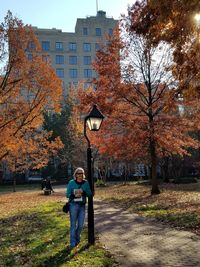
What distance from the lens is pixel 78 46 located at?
9369 centimetres

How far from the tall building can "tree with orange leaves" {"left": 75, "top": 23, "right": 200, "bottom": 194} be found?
7034 cm

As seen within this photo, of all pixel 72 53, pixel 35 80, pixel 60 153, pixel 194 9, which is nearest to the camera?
pixel 194 9

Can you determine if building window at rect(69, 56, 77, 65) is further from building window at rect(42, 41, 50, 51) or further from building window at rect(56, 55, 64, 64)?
building window at rect(42, 41, 50, 51)

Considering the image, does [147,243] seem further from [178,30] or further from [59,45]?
[59,45]

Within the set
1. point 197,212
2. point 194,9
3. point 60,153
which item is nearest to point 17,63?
point 197,212

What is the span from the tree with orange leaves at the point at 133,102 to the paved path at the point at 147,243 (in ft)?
30.7

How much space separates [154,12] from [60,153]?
178 ft

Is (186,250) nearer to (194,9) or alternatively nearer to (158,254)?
(158,254)

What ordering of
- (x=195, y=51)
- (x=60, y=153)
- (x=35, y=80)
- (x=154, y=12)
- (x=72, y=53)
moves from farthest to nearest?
(x=72, y=53) < (x=60, y=153) < (x=35, y=80) < (x=195, y=51) < (x=154, y=12)

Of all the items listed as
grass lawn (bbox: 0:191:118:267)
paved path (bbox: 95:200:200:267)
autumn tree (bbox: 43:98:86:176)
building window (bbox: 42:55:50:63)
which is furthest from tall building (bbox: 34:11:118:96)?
paved path (bbox: 95:200:200:267)

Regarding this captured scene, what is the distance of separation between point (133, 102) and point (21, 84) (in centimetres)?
682

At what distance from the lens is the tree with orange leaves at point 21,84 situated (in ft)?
77.2

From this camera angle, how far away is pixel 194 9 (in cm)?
780

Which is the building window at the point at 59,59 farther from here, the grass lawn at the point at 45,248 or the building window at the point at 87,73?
the grass lawn at the point at 45,248
